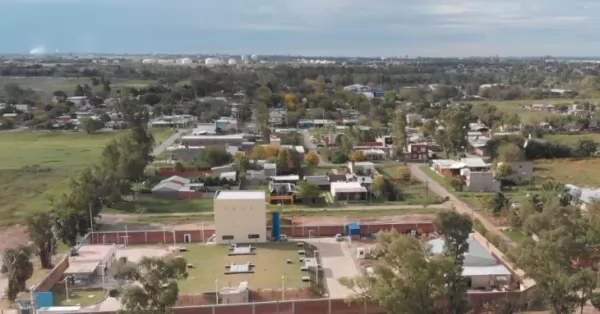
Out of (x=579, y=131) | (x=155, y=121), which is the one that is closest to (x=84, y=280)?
(x=155, y=121)

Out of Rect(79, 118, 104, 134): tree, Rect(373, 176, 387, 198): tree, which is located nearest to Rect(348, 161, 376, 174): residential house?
Rect(373, 176, 387, 198): tree

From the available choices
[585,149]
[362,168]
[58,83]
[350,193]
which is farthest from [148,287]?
[58,83]

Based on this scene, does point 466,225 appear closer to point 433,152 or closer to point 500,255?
point 500,255

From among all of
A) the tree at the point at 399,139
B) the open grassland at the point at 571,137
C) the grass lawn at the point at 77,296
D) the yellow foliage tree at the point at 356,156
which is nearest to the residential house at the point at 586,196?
the tree at the point at 399,139

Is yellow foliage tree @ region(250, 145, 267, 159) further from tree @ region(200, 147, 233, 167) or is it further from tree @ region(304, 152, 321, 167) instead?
tree @ region(304, 152, 321, 167)

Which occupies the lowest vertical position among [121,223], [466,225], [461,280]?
[121,223]

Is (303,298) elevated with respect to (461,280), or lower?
lower

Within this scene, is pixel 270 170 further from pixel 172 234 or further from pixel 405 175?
pixel 172 234
